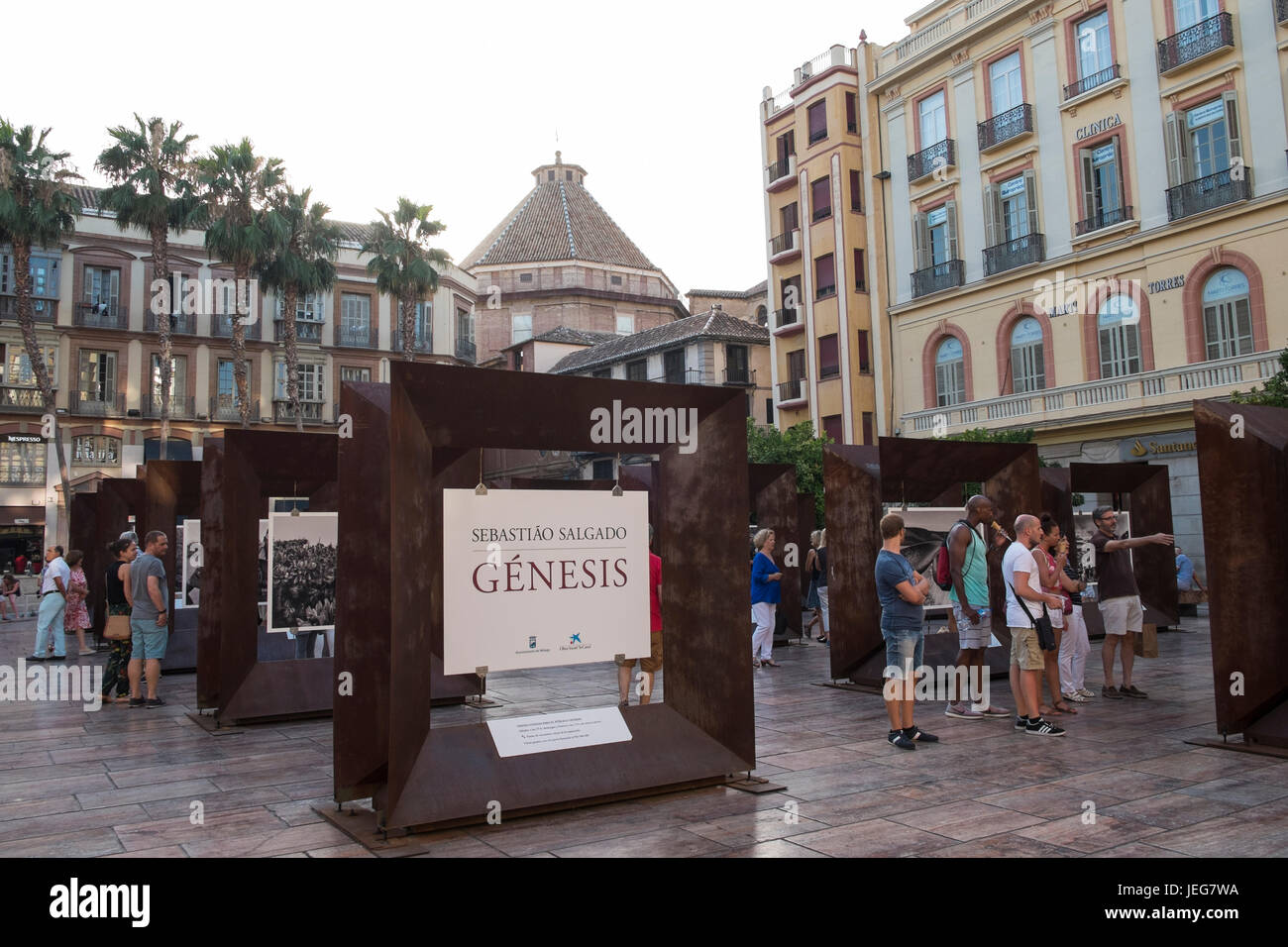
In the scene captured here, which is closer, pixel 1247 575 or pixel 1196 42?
pixel 1247 575

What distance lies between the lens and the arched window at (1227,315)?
23594 millimetres

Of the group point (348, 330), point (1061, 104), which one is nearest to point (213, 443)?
point (1061, 104)

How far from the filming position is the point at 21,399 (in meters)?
38.6

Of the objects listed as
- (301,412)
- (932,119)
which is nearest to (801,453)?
(932,119)

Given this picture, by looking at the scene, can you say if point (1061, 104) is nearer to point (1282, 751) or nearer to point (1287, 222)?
point (1287, 222)

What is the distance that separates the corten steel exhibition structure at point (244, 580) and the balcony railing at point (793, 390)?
29.6m

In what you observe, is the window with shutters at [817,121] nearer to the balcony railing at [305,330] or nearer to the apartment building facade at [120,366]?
the apartment building facade at [120,366]

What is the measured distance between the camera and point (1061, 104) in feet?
90.6

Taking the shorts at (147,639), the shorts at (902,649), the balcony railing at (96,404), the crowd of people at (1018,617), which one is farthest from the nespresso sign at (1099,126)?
the balcony railing at (96,404)

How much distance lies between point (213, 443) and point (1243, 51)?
24777mm

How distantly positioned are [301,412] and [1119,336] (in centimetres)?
3269

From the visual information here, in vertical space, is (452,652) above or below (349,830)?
above

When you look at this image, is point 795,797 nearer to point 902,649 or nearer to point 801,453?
point 902,649
